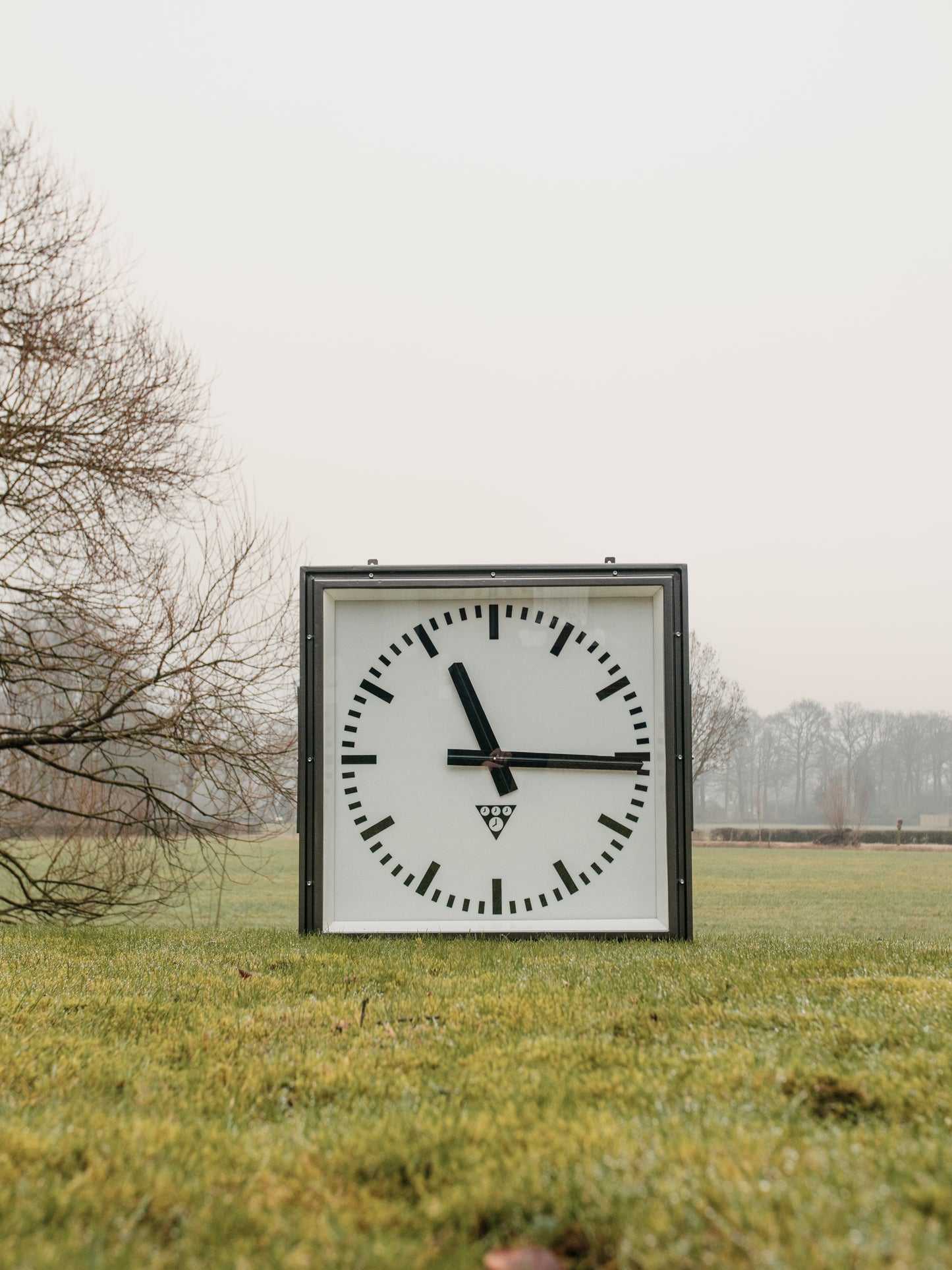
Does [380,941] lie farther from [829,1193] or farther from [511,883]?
[829,1193]

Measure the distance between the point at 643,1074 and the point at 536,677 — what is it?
3561mm

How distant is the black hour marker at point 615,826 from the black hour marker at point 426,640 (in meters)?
1.49

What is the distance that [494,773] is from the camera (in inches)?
246

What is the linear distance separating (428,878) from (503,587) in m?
1.90

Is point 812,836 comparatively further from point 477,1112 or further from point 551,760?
point 477,1112

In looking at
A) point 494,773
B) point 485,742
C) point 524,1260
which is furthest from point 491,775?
point 524,1260

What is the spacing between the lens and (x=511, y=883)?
6215mm

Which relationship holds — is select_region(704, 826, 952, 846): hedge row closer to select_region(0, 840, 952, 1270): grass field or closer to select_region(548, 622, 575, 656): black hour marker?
select_region(548, 622, 575, 656): black hour marker

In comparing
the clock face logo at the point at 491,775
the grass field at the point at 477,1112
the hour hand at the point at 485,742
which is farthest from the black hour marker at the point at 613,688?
the grass field at the point at 477,1112

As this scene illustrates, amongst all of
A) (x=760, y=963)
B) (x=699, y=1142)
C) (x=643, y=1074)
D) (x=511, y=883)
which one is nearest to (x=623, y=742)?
(x=511, y=883)

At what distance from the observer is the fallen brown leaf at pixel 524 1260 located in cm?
179

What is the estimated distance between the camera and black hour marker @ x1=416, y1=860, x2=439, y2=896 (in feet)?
20.4

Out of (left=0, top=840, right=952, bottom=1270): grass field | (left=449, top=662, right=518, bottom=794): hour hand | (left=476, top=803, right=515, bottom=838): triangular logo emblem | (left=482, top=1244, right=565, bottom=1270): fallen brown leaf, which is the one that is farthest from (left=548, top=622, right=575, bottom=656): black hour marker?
(left=482, top=1244, right=565, bottom=1270): fallen brown leaf

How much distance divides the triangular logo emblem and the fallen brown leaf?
173 inches
